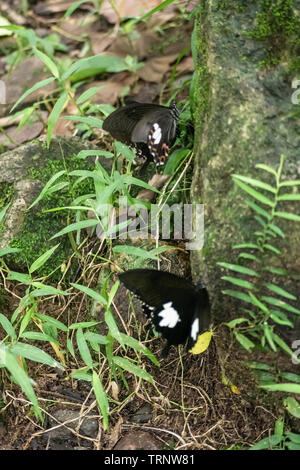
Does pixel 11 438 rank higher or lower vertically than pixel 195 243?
lower

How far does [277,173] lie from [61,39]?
→ 3.27 metres

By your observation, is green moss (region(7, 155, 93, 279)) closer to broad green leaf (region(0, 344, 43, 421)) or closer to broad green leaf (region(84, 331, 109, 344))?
broad green leaf (region(84, 331, 109, 344))

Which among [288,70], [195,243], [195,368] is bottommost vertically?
[195,368]

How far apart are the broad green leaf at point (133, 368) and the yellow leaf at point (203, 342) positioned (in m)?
0.22

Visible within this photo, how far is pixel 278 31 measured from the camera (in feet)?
7.00

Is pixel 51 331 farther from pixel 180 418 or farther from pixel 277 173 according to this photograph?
pixel 277 173

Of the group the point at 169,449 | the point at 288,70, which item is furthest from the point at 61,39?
the point at 169,449

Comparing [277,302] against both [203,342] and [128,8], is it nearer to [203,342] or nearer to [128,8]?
[203,342]

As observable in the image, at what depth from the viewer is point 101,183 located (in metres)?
2.45

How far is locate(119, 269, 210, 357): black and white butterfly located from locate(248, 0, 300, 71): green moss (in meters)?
0.91

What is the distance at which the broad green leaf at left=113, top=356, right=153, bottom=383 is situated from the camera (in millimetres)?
2174

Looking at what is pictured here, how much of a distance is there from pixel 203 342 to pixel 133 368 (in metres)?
0.30

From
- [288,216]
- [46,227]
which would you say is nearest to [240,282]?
[288,216]

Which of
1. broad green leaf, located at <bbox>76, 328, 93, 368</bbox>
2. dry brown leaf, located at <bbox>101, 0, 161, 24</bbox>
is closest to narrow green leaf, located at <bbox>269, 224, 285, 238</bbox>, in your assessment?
broad green leaf, located at <bbox>76, 328, 93, 368</bbox>
